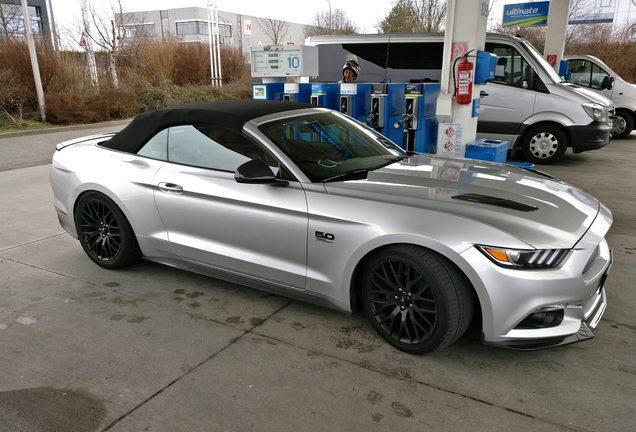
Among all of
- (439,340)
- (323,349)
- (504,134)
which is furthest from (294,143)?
(504,134)

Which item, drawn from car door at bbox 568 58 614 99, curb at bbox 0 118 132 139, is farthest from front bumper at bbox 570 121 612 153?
curb at bbox 0 118 132 139

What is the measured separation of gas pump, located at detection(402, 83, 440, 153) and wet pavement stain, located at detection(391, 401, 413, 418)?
5431 millimetres

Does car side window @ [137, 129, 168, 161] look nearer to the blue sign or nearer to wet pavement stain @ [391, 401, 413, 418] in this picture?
wet pavement stain @ [391, 401, 413, 418]

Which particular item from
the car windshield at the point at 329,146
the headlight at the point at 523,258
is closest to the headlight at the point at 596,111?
the car windshield at the point at 329,146

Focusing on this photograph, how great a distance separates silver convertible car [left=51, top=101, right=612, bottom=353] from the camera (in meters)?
2.66

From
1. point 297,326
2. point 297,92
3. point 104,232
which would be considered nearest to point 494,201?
point 297,326

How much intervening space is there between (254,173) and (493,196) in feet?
5.03

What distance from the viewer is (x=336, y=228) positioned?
3.07 meters

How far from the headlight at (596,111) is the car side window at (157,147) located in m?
7.87

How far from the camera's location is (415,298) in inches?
113

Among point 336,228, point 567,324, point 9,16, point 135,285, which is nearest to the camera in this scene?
point 567,324

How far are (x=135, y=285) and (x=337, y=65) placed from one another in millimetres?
7736

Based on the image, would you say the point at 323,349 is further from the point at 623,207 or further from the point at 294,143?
the point at 623,207

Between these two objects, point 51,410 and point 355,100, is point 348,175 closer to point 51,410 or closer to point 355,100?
point 51,410
